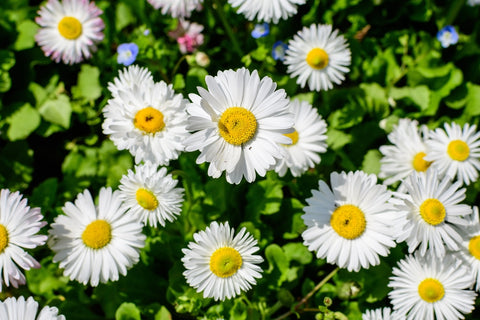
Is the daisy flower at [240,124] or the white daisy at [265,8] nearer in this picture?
the daisy flower at [240,124]

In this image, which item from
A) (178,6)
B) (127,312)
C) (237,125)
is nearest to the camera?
(237,125)

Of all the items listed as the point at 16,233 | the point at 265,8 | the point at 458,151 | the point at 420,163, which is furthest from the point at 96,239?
the point at 458,151

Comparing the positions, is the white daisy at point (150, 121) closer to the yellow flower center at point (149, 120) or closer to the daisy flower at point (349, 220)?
the yellow flower center at point (149, 120)

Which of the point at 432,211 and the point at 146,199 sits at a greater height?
the point at 432,211

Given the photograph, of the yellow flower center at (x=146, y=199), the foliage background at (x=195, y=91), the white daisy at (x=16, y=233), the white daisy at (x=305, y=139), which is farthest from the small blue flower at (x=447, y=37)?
the white daisy at (x=16, y=233)

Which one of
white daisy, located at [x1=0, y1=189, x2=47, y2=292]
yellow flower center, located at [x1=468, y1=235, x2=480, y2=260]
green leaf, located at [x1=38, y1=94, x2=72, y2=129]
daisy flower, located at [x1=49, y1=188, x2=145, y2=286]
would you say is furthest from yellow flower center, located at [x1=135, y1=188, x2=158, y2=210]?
yellow flower center, located at [x1=468, y1=235, x2=480, y2=260]

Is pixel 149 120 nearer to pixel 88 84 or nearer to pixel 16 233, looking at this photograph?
pixel 16 233
